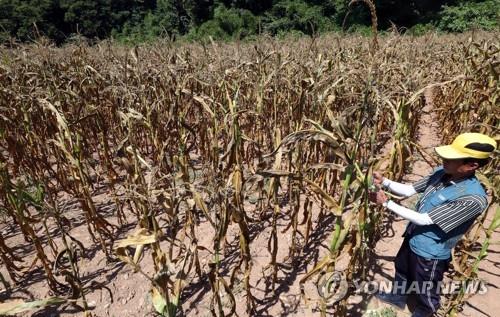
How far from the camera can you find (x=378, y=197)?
2.14m

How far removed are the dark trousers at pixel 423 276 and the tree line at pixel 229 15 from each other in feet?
69.9

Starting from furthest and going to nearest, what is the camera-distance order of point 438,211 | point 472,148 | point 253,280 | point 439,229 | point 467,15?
1. point 467,15
2. point 253,280
3. point 439,229
4. point 438,211
5. point 472,148

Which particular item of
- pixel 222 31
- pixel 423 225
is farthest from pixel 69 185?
pixel 222 31

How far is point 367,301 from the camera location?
2895 mm

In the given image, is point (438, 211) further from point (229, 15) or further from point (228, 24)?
point (229, 15)

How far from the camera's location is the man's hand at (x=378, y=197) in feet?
6.97

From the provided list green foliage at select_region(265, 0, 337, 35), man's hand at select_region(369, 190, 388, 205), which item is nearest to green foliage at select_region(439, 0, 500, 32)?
green foliage at select_region(265, 0, 337, 35)

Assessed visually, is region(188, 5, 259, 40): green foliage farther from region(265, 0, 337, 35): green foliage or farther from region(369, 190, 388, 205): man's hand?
region(369, 190, 388, 205): man's hand

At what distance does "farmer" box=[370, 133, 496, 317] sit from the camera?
2.05 meters

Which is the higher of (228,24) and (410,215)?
(228,24)

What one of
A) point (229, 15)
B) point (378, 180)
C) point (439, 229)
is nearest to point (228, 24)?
point (229, 15)

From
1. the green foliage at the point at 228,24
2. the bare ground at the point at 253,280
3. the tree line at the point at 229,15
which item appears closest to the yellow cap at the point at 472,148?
the bare ground at the point at 253,280

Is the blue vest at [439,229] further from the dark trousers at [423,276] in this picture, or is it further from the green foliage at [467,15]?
the green foliage at [467,15]

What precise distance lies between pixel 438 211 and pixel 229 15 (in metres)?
26.5
